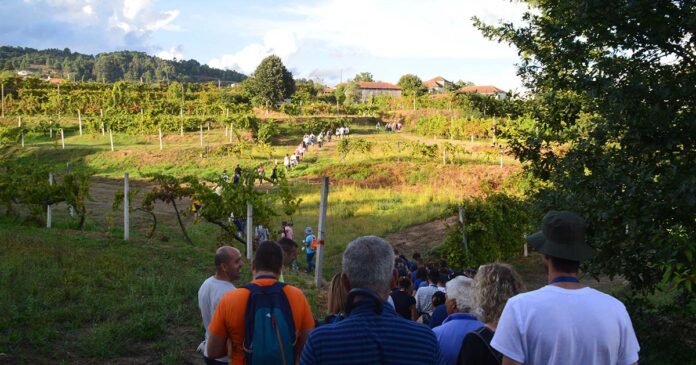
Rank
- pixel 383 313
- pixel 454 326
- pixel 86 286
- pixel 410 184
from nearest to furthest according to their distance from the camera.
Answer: pixel 383 313, pixel 454 326, pixel 86 286, pixel 410 184

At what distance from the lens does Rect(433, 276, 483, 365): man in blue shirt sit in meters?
3.47

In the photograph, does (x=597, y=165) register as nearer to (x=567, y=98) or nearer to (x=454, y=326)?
(x=567, y=98)

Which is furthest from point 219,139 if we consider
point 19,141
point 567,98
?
point 567,98

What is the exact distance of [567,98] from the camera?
7832 mm

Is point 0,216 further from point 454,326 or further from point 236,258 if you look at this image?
point 454,326

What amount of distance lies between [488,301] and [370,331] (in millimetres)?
1006

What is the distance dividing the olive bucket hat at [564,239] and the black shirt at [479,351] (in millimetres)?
Answer: 523

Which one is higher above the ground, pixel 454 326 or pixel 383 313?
pixel 383 313

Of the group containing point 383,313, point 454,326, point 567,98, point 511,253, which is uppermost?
point 567,98

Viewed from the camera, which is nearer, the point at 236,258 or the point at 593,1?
the point at 236,258

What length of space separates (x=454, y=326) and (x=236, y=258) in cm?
187

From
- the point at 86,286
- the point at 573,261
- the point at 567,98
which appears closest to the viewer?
the point at 573,261

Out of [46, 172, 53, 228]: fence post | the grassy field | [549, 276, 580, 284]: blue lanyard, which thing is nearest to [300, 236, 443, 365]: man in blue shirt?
[549, 276, 580, 284]: blue lanyard

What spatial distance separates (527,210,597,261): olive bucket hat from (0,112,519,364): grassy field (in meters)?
5.23
